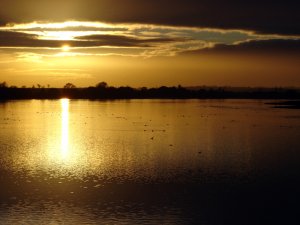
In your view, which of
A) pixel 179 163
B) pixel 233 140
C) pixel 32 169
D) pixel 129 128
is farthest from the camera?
pixel 129 128

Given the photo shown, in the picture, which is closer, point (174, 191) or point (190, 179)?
point (174, 191)

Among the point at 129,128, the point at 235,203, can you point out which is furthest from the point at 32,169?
the point at 129,128

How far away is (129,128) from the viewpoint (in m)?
48.9

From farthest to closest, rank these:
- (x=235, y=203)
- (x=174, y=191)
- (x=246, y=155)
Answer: (x=246, y=155) → (x=174, y=191) → (x=235, y=203)

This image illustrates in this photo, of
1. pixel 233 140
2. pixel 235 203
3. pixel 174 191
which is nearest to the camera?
pixel 235 203

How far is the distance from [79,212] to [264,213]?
19.7 ft

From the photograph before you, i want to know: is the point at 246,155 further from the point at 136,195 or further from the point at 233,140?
the point at 136,195

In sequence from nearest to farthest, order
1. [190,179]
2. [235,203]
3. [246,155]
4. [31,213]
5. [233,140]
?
[31,213], [235,203], [190,179], [246,155], [233,140]

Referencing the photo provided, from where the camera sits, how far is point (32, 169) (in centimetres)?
2452

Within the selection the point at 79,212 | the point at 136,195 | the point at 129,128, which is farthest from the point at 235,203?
the point at 129,128

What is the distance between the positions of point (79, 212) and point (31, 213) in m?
1.52

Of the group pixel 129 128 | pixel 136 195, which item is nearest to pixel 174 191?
pixel 136 195

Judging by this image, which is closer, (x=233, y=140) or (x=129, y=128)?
(x=233, y=140)

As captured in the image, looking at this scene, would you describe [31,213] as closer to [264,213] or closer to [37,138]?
[264,213]
